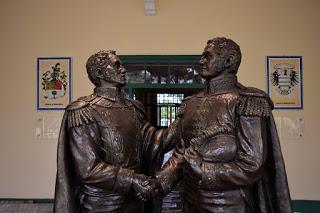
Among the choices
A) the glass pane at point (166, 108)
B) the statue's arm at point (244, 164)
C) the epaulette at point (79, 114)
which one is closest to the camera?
the statue's arm at point (244, 164)

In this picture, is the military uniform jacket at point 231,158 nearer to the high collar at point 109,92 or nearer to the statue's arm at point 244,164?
the statue's arm at point 244,164

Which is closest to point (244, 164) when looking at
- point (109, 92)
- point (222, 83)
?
point (222, 83)

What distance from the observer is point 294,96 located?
4.98 m

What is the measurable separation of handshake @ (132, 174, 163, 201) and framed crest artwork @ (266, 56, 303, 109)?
3.41 metres

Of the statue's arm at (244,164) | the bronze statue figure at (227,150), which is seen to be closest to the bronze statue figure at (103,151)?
the bronze statue figure at (227,150)

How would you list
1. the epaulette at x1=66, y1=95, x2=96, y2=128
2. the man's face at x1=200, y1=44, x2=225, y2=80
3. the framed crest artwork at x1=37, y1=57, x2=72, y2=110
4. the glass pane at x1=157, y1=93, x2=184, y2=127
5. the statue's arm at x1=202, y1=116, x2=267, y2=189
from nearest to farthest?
the statue's arm at x1=202, y1=116, x2=267, y2=189
the man's face at x1=200, y1=44, x2=225, y2=80
the epaulette at x1=66, y1=95, x2=96, y2=128
the framed crest artwork at x1=37, y1=57, x2=72, y2=110
the glass pane at x1=157, y1=93, x2=184, y2=127

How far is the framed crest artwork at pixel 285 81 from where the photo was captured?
498 centimetres

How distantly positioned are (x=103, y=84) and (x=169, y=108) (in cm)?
333

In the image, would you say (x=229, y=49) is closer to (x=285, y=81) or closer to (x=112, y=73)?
(x=112, y=73)

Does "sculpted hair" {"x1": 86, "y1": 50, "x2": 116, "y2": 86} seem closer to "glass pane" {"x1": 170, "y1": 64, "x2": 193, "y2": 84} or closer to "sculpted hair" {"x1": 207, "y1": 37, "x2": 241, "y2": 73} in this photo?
"sculpted hair" {"x1": 207, "y1": 37, "x2": 241, "y2": 73}

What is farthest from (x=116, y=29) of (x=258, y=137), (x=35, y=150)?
(x=258, y=137)

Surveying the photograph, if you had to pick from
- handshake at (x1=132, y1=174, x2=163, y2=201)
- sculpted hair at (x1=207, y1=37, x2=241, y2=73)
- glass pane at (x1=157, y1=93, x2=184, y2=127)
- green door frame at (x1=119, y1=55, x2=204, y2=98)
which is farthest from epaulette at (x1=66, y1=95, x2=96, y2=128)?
glass pane at (x1=157, y1=93, x2=184, y2=127)

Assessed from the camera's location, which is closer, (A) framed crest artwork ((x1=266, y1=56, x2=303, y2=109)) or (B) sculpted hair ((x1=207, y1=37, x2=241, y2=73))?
(B) sculpted hair ((x1=207, y1=37, x2=241, y2=73))

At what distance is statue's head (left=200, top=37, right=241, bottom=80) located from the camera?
1.92m
